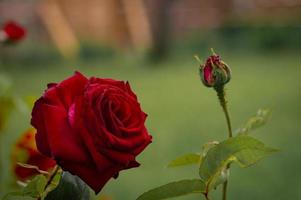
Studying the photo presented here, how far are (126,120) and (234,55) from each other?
4.40 metres

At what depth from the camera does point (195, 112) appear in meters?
2.99

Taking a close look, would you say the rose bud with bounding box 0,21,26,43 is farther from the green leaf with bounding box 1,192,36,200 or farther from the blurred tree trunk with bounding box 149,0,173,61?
the blurred tree trunk with bounding box 149,0,173,61

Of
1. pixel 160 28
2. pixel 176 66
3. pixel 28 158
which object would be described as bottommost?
pixel 176 66

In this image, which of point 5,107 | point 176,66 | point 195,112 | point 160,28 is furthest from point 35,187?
point 160,28

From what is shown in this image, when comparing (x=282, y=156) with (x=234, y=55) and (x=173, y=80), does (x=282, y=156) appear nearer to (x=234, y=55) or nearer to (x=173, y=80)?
(x=173, y=80)

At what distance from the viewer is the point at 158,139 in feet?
8.09

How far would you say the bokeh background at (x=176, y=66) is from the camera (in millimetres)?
1997

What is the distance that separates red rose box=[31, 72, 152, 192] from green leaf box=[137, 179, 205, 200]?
0.02 m

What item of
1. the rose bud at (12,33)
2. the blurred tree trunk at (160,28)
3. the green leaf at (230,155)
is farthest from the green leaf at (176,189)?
the blurred tree trunk at (160,28)

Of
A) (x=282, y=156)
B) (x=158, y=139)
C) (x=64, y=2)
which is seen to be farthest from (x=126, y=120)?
(x=64, y=2)

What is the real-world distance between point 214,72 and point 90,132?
10 cm

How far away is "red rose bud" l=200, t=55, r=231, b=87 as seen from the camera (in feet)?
1.29

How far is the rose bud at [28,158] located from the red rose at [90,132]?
181 mm

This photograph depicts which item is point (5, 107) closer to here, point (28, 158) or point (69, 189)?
point (28, 158)
